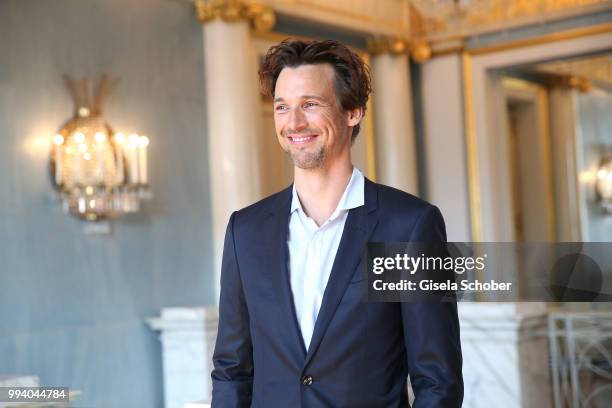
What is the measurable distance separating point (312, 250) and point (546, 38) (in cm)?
668

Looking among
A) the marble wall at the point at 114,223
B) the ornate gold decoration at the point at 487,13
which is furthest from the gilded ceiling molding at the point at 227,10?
the ornate gold decoration at the point at 487,13

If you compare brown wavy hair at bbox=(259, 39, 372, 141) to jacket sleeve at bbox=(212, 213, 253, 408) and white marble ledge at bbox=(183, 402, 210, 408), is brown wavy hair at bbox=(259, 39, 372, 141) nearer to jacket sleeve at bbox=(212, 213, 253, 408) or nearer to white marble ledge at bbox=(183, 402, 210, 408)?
jacket sleeve at bbox=(212, 213, 253, 408)

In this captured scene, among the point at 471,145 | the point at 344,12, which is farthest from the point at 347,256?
the point at 471,145

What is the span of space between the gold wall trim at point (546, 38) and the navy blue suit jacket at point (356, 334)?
643 cm

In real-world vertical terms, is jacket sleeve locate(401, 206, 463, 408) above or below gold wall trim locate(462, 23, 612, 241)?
below

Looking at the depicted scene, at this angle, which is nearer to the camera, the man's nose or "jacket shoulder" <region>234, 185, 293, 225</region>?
the man's nose

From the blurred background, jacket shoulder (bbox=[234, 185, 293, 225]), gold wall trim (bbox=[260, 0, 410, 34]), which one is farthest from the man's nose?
gold wall trim (bbox=[260, 0, 410, 34])

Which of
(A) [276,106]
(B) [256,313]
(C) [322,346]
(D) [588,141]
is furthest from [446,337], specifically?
(D) [588,141]

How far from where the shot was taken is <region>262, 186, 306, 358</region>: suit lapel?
196 cm

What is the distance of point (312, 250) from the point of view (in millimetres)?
2041

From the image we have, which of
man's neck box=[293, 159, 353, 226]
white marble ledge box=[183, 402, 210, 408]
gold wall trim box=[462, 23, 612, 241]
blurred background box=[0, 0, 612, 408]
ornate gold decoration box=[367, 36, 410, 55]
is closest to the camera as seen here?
man's neck box=[293, 159, 353, 226]

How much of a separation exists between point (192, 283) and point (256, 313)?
15.5 ft

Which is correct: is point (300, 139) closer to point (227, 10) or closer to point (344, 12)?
point (227, 10)

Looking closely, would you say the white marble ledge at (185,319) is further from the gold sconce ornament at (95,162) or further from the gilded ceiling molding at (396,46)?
the gilded ceiling molding at (396,46)
